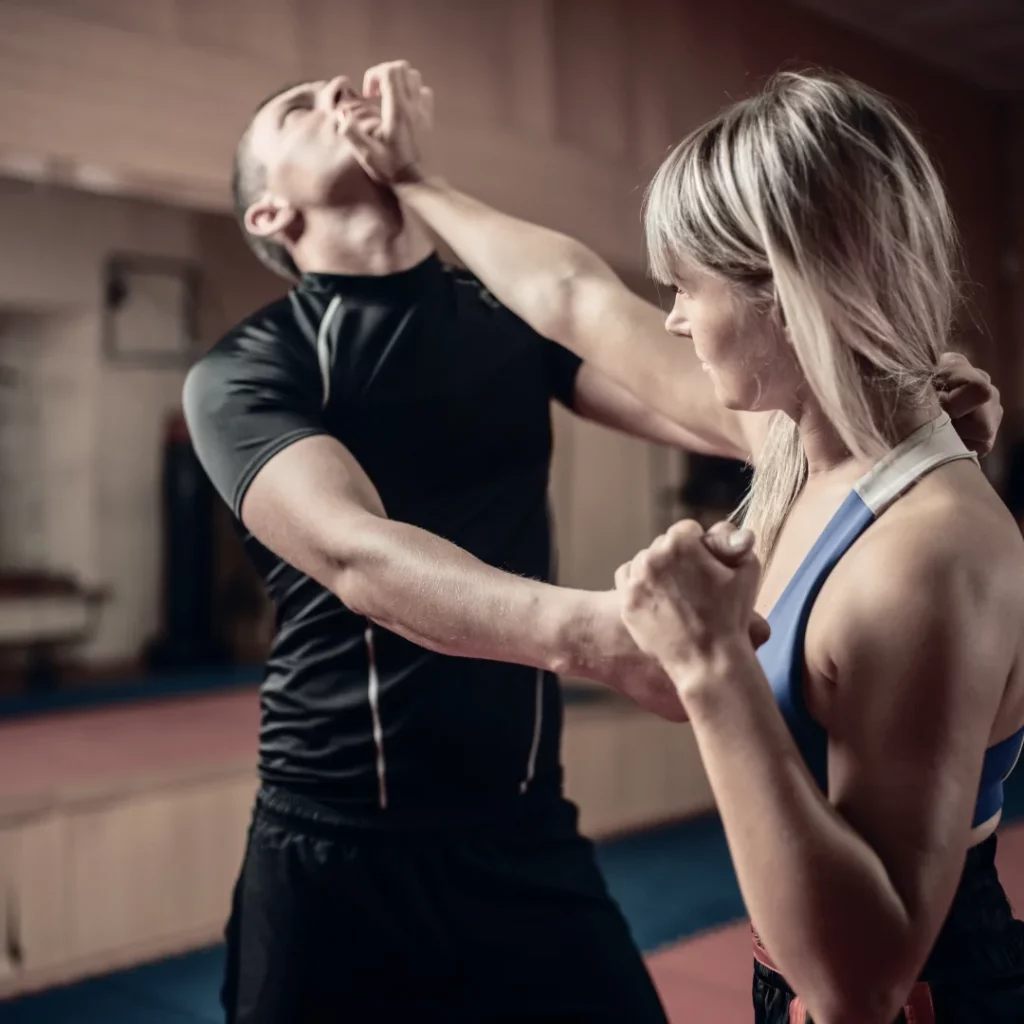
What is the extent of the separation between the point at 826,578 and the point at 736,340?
217 mm

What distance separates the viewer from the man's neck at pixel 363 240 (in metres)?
1.78

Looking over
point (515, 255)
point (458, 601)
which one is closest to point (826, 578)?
point (458, 601)

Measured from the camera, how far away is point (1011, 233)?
7352mm

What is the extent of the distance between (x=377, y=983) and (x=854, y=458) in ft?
3.14

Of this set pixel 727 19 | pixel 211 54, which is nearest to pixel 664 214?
pixel 211 54

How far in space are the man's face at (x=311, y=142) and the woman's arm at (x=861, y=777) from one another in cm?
103

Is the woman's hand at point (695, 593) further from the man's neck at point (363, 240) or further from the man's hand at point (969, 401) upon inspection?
the man's neck at point (363, 240)

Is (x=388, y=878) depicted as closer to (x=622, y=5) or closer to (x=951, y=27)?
(x=622, y=5)

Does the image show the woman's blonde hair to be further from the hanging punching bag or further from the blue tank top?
the hanging punching bag

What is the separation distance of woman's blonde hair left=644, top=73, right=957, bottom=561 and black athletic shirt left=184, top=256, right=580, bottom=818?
66cm

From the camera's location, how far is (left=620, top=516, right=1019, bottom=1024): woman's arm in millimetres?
877

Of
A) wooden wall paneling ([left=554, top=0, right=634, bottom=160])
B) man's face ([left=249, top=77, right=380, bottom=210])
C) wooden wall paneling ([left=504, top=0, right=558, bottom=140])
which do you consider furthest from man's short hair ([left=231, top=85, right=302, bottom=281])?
wooden wall paneling ([left=554, top=0, right=634, bottom=160])

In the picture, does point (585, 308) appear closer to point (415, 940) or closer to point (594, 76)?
point (415, 940)

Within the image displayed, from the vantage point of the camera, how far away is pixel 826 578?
105 centimetres
